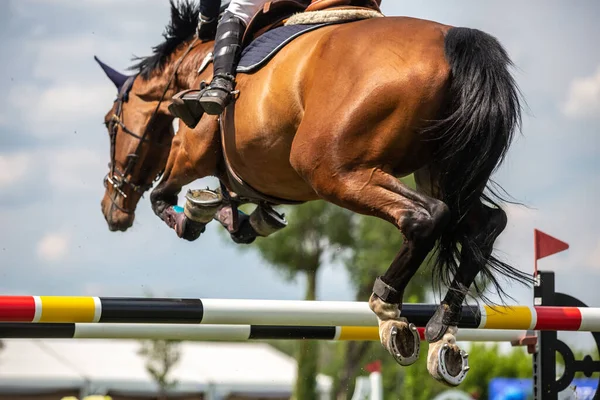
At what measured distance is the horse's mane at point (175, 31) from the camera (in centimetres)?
575

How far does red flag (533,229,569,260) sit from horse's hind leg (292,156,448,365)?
1766 millimetres

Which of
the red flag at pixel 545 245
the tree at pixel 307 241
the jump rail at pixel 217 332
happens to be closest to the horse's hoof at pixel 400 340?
the jump rail at pixel 217 332

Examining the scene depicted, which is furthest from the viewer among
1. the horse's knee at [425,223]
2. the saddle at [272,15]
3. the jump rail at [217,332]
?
the saddle at [272,15]

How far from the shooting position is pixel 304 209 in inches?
1374

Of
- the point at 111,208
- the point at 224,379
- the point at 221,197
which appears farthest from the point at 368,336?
the point at 224,379

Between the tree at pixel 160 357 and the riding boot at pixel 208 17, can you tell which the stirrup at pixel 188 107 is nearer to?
the riding boot at pixel 208 17

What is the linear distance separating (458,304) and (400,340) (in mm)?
322

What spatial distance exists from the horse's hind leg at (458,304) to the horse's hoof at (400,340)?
0.23 ft

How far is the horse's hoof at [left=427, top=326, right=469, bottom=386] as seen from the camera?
3566 millimetres

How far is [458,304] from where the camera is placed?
12.4ft

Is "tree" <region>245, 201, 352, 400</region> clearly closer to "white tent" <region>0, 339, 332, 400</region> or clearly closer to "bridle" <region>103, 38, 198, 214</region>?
"white tent" <region>0, 339, 332, 400</region>

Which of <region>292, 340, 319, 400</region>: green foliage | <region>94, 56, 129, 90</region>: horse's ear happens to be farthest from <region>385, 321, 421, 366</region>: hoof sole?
<region>292, 340, 319, 400</region>: green foliage

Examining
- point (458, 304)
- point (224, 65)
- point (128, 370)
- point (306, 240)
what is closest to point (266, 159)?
point (224, 65)

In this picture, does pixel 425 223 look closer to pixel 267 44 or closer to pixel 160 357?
pixel 267 44
